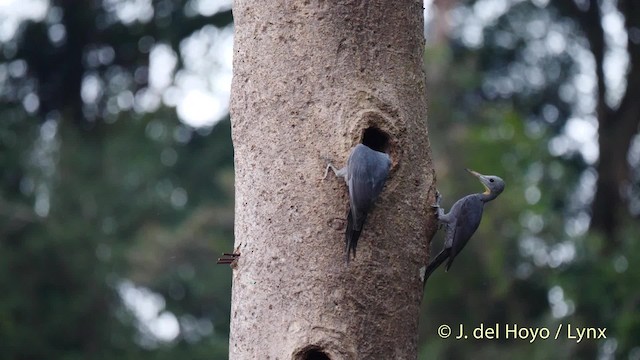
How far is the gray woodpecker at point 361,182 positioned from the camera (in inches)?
157

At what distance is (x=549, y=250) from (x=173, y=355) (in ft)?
13.5

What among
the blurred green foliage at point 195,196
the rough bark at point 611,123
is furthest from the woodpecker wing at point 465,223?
the rough bark at point 611,123

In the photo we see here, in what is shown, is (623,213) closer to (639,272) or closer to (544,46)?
(639,272)

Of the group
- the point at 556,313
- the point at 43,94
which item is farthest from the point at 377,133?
the point at 43,94

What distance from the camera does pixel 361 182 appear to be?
3.97 metres

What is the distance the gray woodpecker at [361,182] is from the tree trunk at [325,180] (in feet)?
0.19

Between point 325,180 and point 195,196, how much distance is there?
10.9 metres


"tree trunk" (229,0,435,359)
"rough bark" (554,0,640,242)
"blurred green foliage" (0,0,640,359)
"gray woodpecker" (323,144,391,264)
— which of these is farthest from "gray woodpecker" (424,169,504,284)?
"rough bark" (554,0,640,242)

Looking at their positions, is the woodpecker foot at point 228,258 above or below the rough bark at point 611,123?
below

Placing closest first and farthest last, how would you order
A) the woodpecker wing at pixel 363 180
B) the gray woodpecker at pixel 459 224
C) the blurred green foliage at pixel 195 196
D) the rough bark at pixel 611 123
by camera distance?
the woodpecker wing at pixel 363 180, the gray woodpecker at pixel 459 224, the blurred green foliage at pixel 195 196, the rough bark at pixel 611 123

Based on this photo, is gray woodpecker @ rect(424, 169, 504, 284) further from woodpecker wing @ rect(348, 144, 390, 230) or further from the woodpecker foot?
the woodpecker foot

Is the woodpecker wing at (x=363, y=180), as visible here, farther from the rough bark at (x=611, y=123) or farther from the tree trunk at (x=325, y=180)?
the rough bark at (x=611, y=123)

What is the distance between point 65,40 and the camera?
15016 mm

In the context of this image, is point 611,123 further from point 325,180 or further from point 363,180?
point 363,180
